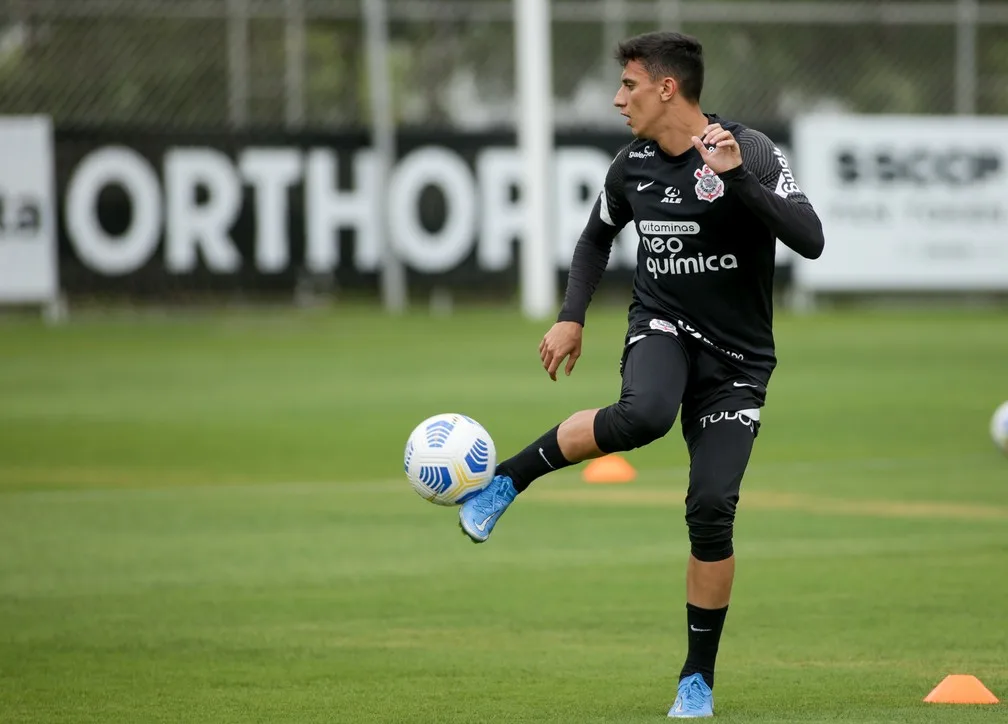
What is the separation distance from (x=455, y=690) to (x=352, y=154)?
24624 mm

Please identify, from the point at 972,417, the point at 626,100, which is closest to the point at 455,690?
the point at 626,100

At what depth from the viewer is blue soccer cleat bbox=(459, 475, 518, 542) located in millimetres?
6691

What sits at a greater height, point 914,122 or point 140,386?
point 914,122

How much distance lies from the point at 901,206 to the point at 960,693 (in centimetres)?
2495

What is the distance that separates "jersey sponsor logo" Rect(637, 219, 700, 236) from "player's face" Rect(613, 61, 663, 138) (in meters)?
0.33

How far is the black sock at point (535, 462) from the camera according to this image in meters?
6.73

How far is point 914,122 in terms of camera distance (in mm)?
31516

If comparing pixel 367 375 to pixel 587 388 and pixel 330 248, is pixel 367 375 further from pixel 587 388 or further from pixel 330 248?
pixel 330 248

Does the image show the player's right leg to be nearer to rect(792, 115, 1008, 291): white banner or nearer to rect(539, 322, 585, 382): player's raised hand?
rect(539, 322, 585, 382): player's raised hand

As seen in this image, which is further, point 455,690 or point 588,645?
point 588,645

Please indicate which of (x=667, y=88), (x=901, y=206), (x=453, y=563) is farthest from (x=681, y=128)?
(x=901, y=206)

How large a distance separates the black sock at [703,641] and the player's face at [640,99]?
174 centimetres

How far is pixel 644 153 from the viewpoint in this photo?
7.05 m

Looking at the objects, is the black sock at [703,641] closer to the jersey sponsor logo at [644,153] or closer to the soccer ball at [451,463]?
the soccer ball at [451,463]
